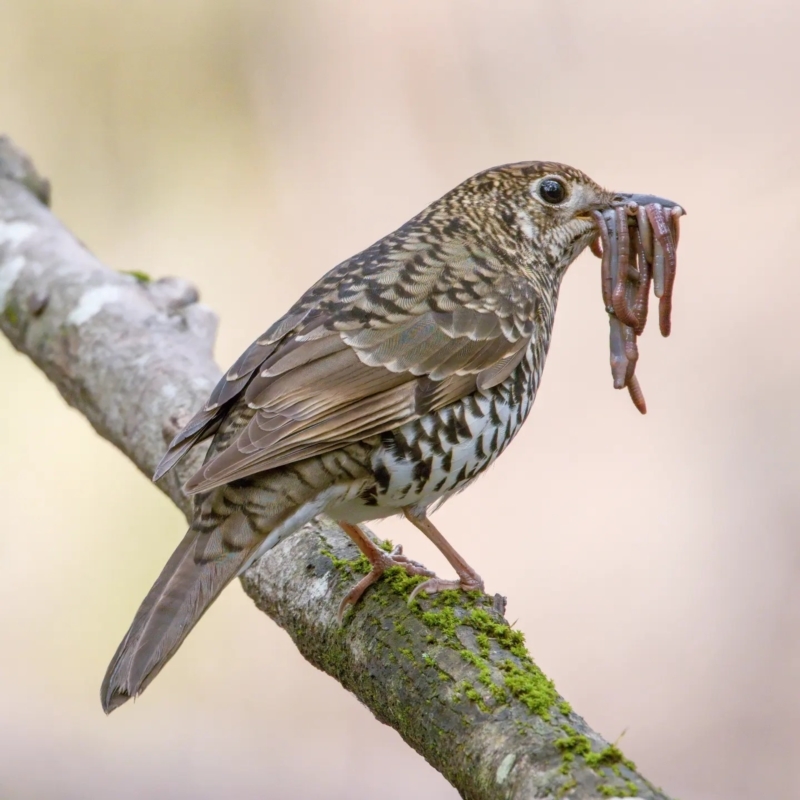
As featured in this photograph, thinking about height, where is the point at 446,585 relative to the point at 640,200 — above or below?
below

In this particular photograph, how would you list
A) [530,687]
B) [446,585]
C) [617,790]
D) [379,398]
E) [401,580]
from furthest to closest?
[379,398]
[401,580]
[446,585]
[530,687]
[617,790]

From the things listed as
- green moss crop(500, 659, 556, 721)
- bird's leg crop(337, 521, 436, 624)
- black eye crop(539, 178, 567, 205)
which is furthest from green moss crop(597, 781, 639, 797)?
black eye crop(539, 178, 567, 205)

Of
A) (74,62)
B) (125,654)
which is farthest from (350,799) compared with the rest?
(74,62)

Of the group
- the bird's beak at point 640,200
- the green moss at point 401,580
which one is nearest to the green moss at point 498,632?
the green moss at point 401,580

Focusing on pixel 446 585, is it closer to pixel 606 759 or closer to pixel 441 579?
pixel 441 579

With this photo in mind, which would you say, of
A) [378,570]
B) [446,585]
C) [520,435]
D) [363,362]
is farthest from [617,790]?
[520,435]

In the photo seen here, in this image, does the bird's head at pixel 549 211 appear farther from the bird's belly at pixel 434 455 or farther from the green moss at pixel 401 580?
the green moss at pixel 401 580

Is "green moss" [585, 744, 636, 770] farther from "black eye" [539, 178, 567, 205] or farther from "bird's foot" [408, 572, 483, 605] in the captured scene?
"black eye" [539, 178, 567, 205]
